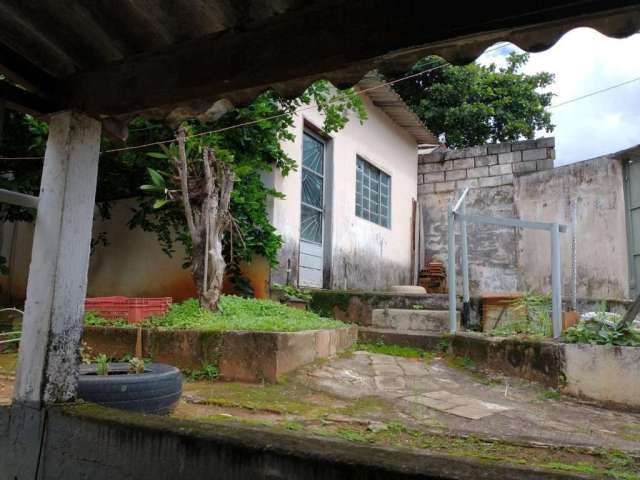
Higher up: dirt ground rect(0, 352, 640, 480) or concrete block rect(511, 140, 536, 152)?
concrete block rect(511, 140, 536, 152)

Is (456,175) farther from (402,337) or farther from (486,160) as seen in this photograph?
(402,337)

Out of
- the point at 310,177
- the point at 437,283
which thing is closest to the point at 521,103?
Answer: the point at 437,283

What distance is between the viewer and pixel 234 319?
5613 millimetres

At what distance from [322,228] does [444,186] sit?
4271 mm

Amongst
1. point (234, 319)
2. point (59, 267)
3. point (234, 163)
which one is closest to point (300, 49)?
point (59, 267)

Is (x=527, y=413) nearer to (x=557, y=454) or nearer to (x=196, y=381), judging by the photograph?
(x=557, y=454)

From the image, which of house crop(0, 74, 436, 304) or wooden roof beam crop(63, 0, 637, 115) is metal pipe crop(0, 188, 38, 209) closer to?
wooden roof beam crop(63, 0, 637, 115)

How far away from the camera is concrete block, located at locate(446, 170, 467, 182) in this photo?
37.7ft

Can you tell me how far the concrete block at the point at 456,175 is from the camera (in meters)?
11.5

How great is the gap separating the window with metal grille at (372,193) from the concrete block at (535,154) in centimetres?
291

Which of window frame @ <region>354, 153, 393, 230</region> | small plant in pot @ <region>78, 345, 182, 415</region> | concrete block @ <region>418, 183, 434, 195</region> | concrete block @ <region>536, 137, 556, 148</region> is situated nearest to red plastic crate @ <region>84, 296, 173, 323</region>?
small plant in pot @ <region>78, 345, 182, 415</region>

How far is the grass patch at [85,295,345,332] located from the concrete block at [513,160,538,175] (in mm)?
6357

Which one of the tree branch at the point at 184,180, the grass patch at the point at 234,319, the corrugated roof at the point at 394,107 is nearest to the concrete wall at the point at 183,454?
the grass patch at the point at 234,319

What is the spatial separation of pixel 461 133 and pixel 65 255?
1401 centimetres
